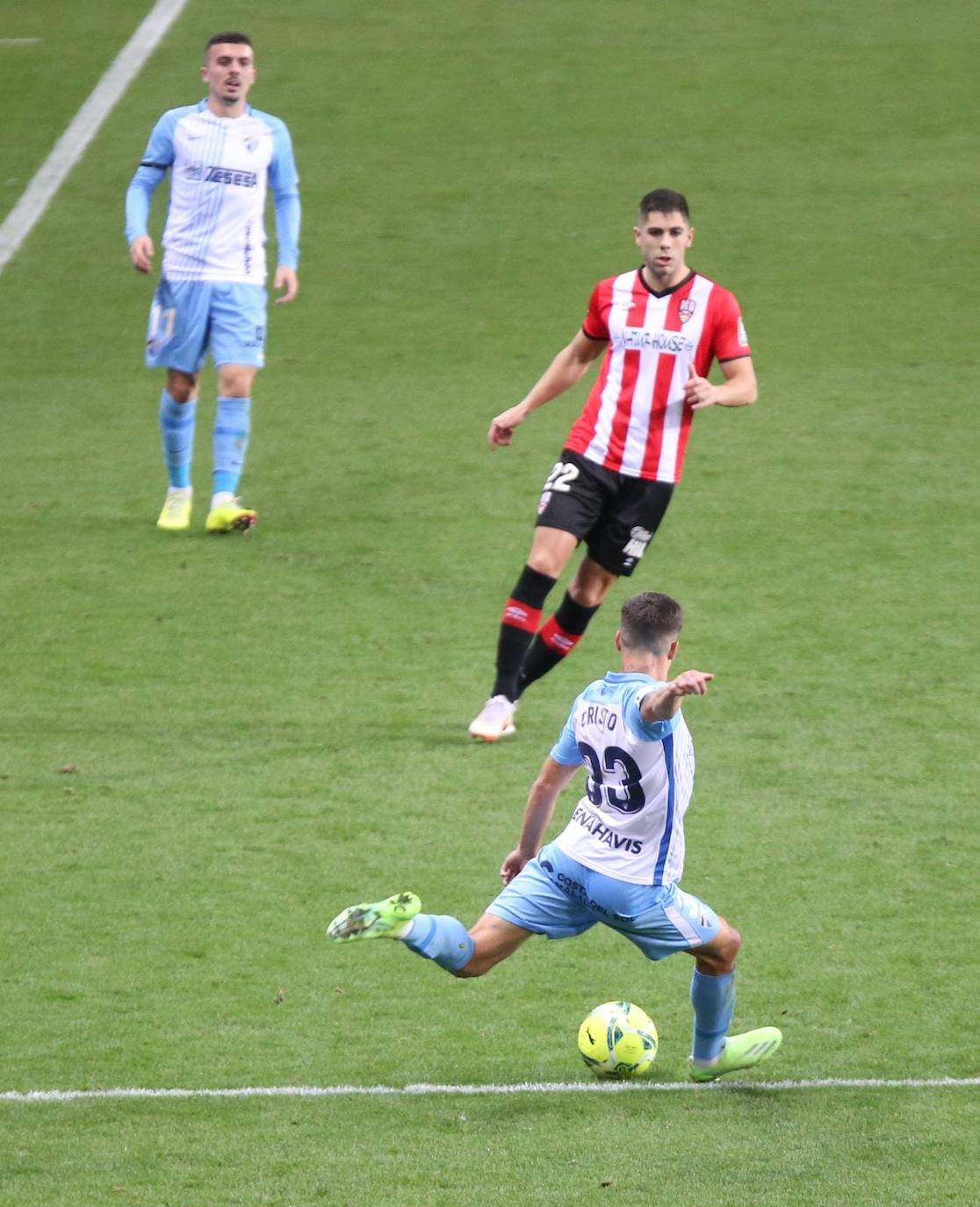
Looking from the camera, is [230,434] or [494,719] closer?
[494,719]

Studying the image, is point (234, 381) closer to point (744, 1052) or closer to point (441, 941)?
point (441, 941)

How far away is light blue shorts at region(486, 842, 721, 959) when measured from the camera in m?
5.25

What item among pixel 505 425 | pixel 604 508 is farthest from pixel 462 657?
pixel 505 425

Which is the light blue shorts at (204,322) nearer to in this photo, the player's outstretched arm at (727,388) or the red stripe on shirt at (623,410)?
the red stripe on shirt at (623,410)

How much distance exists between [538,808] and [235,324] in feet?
18.9

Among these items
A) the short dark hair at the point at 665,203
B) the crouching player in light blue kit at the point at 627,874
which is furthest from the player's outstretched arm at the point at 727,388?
the crouching player in light blue kit at the point at 627,874

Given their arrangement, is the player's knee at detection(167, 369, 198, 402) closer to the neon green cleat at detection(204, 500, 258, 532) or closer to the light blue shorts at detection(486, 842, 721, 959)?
the neon green cleat at detection(204, 500, 258, 532)

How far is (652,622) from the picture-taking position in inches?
207

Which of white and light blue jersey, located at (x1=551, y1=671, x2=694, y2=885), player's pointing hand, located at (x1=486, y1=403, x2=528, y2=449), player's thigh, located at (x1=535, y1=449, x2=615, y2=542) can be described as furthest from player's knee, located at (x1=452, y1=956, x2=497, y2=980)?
player's pointing hand, located at (x1=486, y1=403, x2=528, y2=449)

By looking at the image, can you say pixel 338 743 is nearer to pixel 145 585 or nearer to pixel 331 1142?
pixel 145 585

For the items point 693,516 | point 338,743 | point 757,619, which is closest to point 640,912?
point 338,743

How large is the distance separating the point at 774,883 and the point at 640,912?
6.04 ft

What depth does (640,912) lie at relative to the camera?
5.25 metres

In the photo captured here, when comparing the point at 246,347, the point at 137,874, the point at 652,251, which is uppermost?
the point at 652,251
